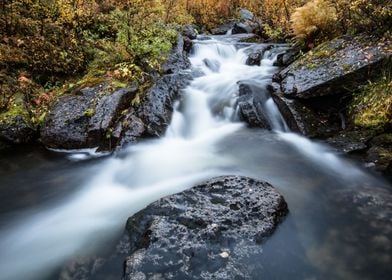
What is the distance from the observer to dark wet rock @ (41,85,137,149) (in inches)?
231

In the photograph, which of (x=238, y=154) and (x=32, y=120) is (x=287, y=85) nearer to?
(x=238, y=154)

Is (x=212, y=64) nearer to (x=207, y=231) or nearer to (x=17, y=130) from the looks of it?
(x=17, y=130)

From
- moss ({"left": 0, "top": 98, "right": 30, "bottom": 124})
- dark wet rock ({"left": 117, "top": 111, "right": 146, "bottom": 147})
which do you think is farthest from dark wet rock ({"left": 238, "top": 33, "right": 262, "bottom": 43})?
moss ({"left": 0, "top": 98, "right": 30, "bottom": 124})

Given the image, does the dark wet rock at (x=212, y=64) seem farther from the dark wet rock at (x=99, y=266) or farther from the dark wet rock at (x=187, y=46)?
the dark wet rock at (x=99, y=266)

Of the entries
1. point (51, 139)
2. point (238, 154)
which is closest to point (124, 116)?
point (51, 139)

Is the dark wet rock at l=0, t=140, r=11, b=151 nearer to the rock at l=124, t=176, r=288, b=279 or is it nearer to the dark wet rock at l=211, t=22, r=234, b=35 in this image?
the rock at l=124, t=176, r=288, b=279

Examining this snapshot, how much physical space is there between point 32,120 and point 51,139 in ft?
2.18

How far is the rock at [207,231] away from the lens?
283 centimetres

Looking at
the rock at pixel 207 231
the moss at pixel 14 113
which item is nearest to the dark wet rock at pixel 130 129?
the moss at pixel 14 113

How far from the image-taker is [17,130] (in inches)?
236

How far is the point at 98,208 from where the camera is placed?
4.39m

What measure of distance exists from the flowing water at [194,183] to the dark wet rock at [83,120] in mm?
257

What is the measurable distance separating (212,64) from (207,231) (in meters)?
7.23

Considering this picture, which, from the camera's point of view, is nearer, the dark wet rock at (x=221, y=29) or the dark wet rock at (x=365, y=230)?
the dark wet rock at (x=365, y=230)
